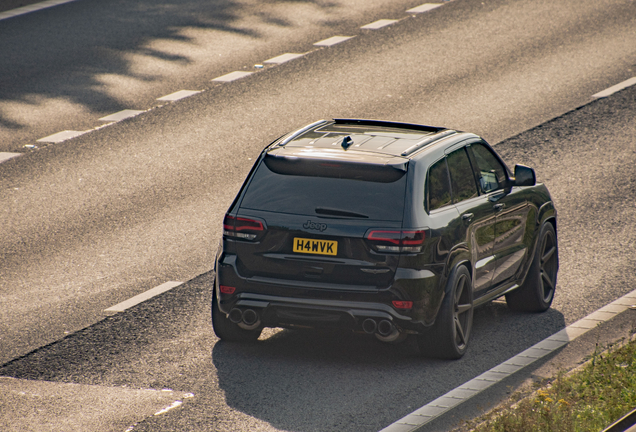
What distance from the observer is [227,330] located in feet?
27.3

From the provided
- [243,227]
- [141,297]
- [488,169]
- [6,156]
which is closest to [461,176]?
[488,169]

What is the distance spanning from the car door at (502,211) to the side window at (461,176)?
0.46 ft

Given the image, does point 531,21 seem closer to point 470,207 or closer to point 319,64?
point 319,64

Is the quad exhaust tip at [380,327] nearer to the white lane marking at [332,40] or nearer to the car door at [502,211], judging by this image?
the car door at [502,211]

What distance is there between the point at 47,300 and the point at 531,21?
14648 mm

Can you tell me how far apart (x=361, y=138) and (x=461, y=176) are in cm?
90

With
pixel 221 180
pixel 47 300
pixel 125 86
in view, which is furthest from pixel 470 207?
pixel 125 86

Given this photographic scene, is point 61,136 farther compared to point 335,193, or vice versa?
point 61,136

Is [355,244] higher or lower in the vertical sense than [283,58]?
higher

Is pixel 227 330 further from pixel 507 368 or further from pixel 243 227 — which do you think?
pixel 507 368

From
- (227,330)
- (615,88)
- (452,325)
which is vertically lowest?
(615,88)

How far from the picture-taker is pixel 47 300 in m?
9.47

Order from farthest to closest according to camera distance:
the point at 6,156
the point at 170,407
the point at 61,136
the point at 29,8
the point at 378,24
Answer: the point at 29,8
the point at 378,24
the point at 61,136
the point at 6,156
the point at 170,407

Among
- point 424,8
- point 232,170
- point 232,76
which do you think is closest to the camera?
point 232,170
